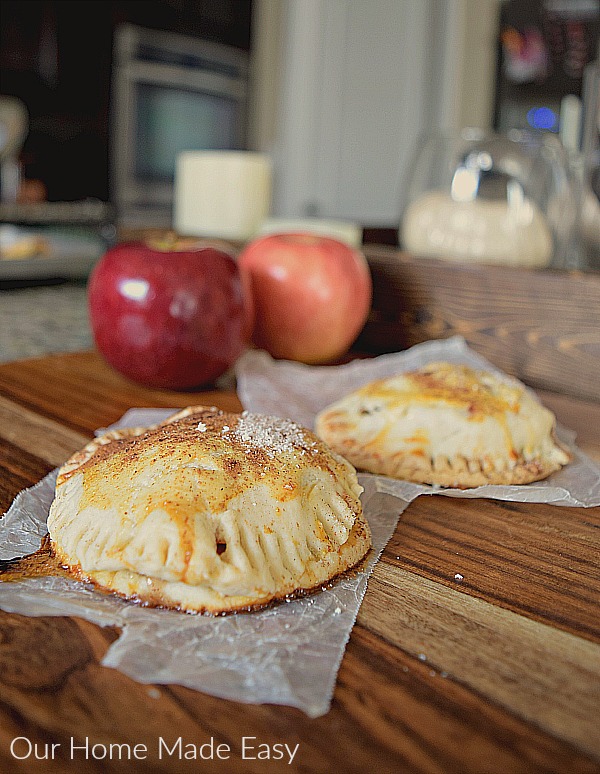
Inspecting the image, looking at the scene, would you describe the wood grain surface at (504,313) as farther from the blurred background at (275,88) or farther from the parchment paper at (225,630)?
the blurred background at (275,88)

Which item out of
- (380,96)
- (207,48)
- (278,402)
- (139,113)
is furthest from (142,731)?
(380,96)

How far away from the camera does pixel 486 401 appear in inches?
31.6

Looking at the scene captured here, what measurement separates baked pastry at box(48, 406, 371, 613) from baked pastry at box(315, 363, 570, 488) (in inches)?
5.6

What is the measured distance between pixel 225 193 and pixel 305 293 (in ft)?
1.30

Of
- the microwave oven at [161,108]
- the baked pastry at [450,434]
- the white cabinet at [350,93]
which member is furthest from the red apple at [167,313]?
the white cabinet at [350,93]

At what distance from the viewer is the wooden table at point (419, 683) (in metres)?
0.39

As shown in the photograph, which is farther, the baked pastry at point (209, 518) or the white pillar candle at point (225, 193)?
the white pillar candle at point (225, 193)

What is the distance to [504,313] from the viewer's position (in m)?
1.12

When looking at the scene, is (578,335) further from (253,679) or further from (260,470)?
(253,679)

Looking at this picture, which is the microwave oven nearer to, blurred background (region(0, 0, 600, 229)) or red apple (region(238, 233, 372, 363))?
blurred background (region(0, 0, 600, 229))

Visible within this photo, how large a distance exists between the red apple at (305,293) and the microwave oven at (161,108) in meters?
2.05

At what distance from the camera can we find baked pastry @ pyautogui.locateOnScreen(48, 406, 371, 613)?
0.51m

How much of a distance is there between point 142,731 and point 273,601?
14 centimetres

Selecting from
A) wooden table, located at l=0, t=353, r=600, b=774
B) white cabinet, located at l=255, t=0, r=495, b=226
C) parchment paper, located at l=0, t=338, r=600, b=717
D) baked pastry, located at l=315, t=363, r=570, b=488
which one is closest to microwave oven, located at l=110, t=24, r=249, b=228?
white cabinet, located at l=255, t=0, r=495, b=226
